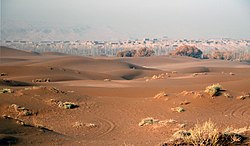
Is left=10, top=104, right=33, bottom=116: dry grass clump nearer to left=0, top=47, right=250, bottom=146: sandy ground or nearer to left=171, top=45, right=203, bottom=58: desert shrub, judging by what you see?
left=0, top=47, right=250, bottom=146: sandy ground

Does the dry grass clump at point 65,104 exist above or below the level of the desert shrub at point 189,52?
above

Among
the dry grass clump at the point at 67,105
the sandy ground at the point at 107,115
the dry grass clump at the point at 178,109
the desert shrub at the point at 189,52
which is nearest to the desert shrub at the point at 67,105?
the dry grass clump at the point at 67,105

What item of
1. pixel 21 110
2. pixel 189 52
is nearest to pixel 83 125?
pixel 21 110

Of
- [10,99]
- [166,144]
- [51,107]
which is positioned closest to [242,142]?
[166,144]

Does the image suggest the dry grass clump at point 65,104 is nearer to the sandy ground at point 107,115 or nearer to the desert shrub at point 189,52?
the sandy ground at point 107,115

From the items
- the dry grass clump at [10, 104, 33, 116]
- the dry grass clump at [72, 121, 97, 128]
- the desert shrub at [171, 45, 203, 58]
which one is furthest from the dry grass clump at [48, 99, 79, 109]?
the desert shrub at [171, 45, 203, 58]

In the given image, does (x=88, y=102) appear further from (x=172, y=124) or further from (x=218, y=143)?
(x=218, y=143)

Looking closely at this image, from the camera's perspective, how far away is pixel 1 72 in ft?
137

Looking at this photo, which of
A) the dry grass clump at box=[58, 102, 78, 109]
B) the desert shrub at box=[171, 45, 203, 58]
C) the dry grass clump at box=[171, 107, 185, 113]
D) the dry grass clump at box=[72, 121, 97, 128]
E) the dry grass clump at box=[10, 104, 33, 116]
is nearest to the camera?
the dry grass clump at box=[72, 121, 97, 128]

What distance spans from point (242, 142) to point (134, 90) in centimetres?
1788

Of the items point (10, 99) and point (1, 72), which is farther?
point (1, 72)

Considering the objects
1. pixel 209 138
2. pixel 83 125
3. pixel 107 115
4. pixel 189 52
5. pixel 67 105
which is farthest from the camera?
pixel 189 52

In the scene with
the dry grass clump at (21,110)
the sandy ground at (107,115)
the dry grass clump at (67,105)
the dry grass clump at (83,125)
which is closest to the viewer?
the sandy ground at (107,115)

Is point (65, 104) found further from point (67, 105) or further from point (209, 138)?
point (209, 138)
